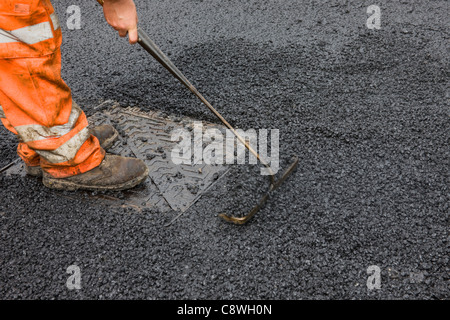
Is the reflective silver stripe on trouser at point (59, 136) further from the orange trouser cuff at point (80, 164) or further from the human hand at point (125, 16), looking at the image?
the human hand at point (125, 16)

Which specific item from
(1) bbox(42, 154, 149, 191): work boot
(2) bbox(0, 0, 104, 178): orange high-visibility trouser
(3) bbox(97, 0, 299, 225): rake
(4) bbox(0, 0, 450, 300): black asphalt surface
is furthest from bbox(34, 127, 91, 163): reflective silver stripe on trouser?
(3) bbox(97, 0, 299, 225): rake

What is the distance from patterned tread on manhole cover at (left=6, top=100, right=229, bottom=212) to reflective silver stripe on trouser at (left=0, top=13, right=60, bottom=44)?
1.06 metres

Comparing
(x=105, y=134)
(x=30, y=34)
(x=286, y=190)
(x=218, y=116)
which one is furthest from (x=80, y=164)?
(x=286, y=190)

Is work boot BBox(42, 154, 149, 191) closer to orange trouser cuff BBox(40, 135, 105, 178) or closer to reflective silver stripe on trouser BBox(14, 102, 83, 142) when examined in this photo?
orange trouser cuff BBox(40, 135, 105, 178)

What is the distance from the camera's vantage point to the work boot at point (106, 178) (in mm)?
2482

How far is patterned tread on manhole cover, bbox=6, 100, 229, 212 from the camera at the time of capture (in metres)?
2.46

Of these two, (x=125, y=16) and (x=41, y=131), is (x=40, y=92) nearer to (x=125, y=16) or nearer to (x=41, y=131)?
(x=41, y=131)

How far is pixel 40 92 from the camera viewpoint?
2092 millimetres

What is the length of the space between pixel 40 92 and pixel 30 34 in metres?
0.32

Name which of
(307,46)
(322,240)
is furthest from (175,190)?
(307,46)

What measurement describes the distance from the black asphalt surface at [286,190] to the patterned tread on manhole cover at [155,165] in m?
0.10

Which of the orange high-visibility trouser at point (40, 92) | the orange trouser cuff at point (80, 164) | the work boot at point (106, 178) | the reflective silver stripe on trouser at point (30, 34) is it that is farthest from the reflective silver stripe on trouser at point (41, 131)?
the reflective silver stripe on trouser at point (30, 34)

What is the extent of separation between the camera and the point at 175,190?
8.23 ft
